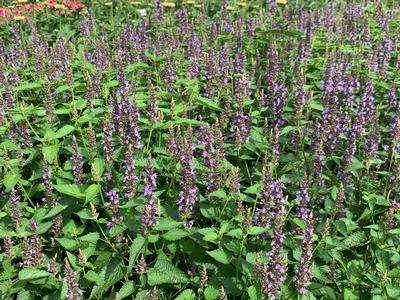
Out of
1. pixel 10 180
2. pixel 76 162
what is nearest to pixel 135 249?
pixel 76 162

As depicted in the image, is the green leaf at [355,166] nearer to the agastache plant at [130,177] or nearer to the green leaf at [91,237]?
the agastache plant at [130,177]

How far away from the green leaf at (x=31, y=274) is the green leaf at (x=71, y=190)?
711mm

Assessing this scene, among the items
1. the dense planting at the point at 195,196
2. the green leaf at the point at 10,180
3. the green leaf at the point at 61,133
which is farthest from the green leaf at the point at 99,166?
the green leaf at the point at 10,180

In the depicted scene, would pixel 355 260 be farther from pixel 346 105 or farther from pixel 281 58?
pixel 281 58

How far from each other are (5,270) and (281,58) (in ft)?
15.7

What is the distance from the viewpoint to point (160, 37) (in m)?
7.77

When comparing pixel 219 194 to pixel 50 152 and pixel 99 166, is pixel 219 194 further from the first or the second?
pixel 50 152

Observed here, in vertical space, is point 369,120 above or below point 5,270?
above

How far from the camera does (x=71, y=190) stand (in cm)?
452

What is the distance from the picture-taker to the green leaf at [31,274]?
4.22m

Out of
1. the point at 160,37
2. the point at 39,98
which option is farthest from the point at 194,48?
the point at 39,98

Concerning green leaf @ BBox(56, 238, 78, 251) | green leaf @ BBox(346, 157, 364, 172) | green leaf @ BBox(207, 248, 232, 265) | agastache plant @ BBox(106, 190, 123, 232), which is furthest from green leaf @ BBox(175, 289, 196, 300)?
green leaf @ BBox(346, 157, 364, 172)

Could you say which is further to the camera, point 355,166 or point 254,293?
point 355,166

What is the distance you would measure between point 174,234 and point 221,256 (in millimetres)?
458
